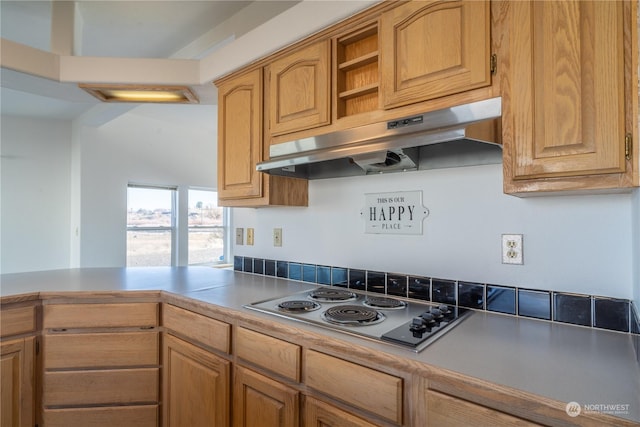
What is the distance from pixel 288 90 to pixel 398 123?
68 centimetres

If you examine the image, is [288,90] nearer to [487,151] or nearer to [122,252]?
[487,151]

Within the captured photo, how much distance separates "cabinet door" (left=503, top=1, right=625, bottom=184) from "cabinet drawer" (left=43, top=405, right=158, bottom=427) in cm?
195

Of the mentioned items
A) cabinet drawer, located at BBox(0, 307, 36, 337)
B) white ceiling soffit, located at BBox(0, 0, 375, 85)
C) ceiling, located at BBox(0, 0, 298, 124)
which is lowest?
cabinet drawer, located at BBox(0, 307, 36, 337)

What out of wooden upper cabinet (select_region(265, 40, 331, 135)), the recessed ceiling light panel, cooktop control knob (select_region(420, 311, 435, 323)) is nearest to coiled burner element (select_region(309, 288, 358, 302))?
cooktop control knob (select_region(420, 311, 435, 323))

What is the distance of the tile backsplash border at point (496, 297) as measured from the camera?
1.06 metres

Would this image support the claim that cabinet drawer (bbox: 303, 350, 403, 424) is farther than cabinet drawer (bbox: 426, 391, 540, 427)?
Yes

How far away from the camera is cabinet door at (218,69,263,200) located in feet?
5.87

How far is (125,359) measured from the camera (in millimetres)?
1666

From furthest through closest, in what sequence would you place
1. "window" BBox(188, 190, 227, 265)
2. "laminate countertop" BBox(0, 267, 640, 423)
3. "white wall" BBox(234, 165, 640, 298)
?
"window" BBox(188, 190, 227, 265) < "white wall" BBox(234, 165, 640, 298) < "laminate countertop" BBox(0, 267, 640, 423)

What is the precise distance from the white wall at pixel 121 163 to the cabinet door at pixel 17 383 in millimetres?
2655

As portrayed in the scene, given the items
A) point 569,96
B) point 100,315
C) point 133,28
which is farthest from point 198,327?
point 133,28

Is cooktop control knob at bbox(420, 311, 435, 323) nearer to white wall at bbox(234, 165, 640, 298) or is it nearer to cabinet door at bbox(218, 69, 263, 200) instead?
white wall at bbox(234, 165, 640, 298)

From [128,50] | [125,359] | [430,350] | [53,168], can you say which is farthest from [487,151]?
[53,168]

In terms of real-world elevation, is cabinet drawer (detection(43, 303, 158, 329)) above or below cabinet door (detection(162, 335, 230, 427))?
above
